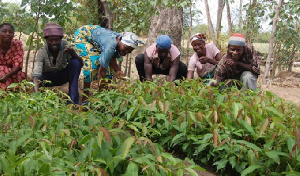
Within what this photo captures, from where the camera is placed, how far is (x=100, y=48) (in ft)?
14.1

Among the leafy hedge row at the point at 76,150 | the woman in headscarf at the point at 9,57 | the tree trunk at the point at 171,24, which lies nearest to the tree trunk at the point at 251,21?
the tree trunk at the point at 171,24

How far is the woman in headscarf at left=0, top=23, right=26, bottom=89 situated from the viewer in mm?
3824

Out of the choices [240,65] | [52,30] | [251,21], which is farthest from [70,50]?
[251,21]

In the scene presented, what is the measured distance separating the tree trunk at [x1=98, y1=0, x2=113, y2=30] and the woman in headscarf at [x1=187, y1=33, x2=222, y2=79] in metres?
1.05

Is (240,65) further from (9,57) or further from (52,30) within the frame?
(9,57)

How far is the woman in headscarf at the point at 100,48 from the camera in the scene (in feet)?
13.0

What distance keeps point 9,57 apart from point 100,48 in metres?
1.01

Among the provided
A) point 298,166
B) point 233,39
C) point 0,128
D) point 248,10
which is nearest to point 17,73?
point 0,128

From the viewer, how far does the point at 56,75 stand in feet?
13.4

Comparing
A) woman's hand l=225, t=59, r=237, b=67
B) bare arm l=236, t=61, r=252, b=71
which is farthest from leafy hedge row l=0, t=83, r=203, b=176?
bare arm l=236, t=61, r=252, b=71

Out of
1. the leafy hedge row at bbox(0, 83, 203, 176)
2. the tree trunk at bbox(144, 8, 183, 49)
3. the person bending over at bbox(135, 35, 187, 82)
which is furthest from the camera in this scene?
the tree trunk at bbox(144, 8, 183, 49)

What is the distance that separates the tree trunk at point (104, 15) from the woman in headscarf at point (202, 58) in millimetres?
1049

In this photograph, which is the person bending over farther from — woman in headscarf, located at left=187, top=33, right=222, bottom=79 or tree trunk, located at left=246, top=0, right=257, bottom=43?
tree trunk, located at left=246, top=0, right=257, bottom=43

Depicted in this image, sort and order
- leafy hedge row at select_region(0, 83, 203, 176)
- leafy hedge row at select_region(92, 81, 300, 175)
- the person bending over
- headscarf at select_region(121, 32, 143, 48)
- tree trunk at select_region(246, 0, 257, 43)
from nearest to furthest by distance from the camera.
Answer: leafy hedge row at select_region(0, 83, 203, 176)
leafy hedge row at select_region(92, 81, 300, 175)
headscarf at select_region(121, 32, 143, 48)
the person bending over
tree trunk at select_region(246, 0, 257, 43)
